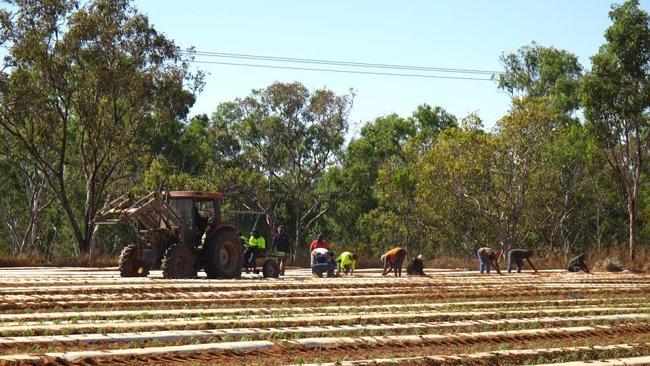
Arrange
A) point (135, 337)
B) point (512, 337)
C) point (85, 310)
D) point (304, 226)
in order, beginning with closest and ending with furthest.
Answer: point (135, 337), point (512, 337), point (85, 310), point (304, 226)

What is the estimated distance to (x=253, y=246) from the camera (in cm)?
2459

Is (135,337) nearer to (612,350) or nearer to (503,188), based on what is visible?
(612,350)

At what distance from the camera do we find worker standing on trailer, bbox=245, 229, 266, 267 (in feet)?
80.1

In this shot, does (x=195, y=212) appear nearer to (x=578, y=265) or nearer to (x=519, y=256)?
(x=519, y=256)

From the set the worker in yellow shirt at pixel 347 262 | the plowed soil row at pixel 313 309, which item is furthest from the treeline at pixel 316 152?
the plowed soil row at pixel 313 309

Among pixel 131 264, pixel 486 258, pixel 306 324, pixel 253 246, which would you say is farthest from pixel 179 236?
pixel 486 258

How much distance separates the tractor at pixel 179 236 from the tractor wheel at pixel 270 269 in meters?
1.35

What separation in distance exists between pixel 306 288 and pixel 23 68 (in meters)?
20.3

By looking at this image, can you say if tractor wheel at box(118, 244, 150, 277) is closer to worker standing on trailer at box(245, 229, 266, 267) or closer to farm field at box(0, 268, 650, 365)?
farm field at box(0, 268, 650, 365)

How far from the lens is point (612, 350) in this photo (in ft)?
37.9

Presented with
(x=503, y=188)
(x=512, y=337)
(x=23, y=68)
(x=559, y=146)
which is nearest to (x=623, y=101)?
(x=503, y=188)

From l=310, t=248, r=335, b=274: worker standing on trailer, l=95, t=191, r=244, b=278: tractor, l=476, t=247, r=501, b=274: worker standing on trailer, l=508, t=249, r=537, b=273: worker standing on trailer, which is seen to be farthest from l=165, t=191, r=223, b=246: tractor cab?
l=508, t=249, r=537, b=273: worker standing on trailer

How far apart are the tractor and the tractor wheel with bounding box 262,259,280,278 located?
1347mm

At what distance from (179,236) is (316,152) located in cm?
3103
